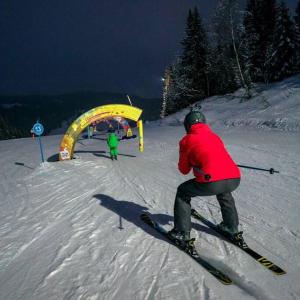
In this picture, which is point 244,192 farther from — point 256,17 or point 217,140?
point 256,17

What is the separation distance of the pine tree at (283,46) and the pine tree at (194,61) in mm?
9314

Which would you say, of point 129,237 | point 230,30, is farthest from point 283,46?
point 129,237

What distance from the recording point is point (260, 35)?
39438 millimetres

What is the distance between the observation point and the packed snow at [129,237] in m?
3.64

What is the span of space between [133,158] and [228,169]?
11277 millimetres

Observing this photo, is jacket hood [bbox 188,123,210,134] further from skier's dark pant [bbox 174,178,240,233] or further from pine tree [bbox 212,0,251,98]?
pine tree [bbox 212,0,251,98]

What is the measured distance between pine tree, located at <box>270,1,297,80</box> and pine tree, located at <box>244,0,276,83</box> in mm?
958

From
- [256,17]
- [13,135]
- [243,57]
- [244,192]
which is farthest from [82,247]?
[13,135]

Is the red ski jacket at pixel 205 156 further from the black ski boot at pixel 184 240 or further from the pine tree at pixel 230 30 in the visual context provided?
the pine tree at pixel 230 30

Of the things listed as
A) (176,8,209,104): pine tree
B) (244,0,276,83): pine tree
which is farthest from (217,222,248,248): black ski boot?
(176,8,209,104): pine tree

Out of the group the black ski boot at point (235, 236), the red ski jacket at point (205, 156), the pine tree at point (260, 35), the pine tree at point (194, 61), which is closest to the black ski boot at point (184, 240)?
the black ski boot at point (235, 236)

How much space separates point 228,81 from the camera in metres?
39.9

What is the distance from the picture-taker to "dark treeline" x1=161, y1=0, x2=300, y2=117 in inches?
1224

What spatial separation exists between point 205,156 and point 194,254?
4.92ft
